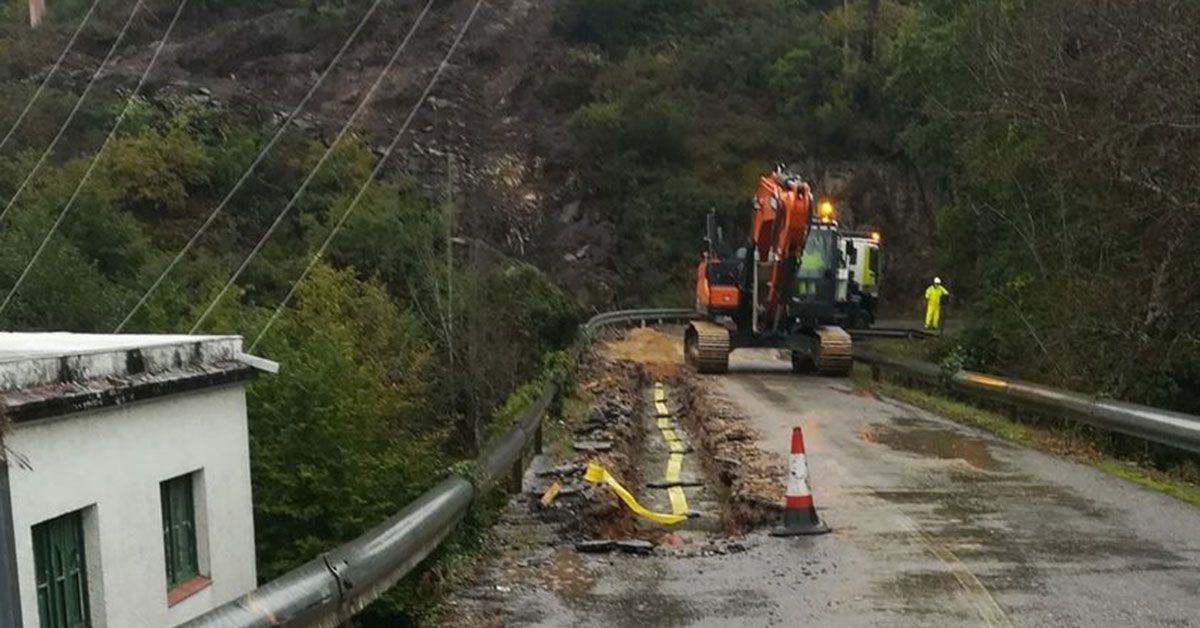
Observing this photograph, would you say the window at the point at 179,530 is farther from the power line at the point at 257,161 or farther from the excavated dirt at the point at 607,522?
the power line at the point at 257,161

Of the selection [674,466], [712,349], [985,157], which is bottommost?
[674,466]

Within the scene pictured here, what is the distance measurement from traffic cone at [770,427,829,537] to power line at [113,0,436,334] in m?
28.6

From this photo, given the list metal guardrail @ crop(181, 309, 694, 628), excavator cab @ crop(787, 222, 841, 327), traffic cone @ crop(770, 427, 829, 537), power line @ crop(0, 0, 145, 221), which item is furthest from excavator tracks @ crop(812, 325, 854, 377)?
power line @ crop(0, 0, 145, 221)

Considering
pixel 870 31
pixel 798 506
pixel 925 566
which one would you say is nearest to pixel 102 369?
pixel 798 506

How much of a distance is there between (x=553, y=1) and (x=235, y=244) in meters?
31.3

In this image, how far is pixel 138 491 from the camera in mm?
12562

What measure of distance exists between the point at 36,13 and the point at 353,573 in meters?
71.8

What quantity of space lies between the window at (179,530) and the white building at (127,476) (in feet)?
0.06

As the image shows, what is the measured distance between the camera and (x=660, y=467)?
13.2 meters


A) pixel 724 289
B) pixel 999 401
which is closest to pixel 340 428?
pixel 724 289

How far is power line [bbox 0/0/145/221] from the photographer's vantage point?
1670 inches

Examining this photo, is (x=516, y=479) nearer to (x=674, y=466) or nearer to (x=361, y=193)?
(x=674, y=466)

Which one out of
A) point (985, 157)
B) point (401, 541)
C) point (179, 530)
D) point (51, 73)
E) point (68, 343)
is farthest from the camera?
point (51, 73)

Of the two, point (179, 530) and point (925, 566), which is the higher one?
point (925, 566)
